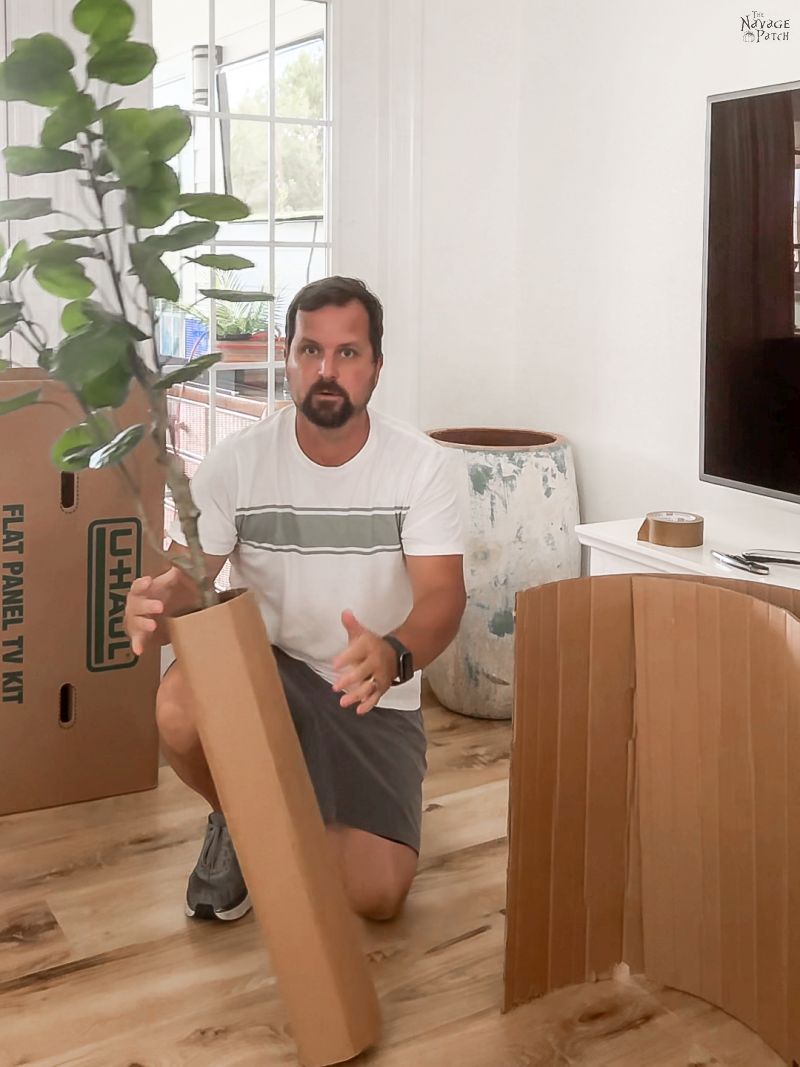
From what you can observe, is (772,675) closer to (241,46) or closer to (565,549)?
(565,549)

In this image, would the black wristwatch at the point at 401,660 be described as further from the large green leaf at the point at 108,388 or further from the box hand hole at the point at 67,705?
the box hand hole at the point at 67,705

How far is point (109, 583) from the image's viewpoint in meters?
2.47

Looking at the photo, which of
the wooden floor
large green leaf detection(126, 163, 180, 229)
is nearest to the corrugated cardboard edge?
the wooden floor

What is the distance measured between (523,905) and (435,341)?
72.8 inches

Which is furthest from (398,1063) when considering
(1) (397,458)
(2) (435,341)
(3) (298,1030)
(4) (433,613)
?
(2) (435,341)

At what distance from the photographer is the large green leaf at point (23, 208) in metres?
1.43

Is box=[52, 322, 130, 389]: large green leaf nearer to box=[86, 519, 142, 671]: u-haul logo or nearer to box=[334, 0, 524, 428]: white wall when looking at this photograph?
box=[86, 519, 142, 671]: u-haul logo

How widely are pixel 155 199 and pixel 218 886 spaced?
1.18 meters

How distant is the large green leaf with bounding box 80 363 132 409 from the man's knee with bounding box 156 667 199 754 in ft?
2.26

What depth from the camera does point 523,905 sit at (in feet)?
5.71

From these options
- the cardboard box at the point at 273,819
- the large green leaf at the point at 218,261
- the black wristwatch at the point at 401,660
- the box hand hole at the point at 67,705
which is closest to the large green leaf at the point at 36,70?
the large green leaf at the point at 218,261

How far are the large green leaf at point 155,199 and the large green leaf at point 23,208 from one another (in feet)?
0.40

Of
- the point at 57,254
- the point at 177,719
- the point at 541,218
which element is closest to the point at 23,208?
the point at 57,254

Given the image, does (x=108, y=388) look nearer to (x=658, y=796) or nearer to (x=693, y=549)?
(x=658, y=796)
